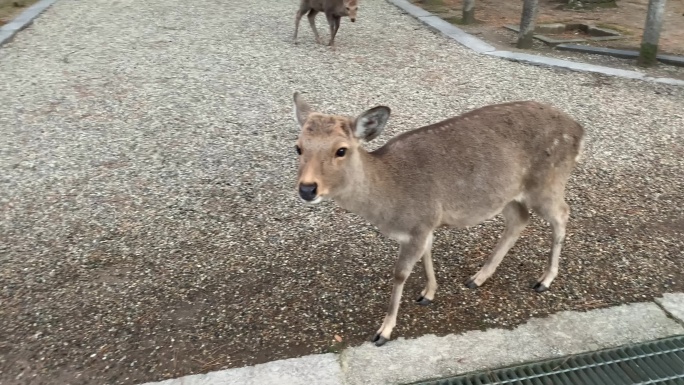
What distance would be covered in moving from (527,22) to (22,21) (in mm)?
8849

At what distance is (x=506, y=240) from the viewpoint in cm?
334

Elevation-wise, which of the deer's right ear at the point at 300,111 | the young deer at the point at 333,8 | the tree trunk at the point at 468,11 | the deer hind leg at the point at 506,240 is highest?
the deer's right ear at the point at 300,111

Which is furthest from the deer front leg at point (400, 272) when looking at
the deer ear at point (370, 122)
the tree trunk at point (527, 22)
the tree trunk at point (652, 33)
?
the tree trunk at point (527, 22)

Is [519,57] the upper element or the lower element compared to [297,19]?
lower

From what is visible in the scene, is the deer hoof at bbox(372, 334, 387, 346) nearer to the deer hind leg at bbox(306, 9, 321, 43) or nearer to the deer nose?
the deer nose

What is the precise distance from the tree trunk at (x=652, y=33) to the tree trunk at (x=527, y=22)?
156cm

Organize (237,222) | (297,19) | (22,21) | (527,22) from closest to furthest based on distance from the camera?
(237,222) → (527,22) → (297,19) → (22,21)

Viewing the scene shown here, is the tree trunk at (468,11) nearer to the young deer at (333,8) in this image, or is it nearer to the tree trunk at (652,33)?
the young deer at (333,8)

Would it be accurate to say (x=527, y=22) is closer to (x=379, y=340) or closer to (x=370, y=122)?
(x=370, y=122)

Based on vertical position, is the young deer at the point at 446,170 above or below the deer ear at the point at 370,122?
below

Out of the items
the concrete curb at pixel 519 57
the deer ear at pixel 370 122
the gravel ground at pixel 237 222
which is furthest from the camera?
the concrete curb at pixel 519 57

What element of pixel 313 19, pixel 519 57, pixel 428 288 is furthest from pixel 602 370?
pixel 313 19

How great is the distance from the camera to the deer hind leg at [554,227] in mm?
3055

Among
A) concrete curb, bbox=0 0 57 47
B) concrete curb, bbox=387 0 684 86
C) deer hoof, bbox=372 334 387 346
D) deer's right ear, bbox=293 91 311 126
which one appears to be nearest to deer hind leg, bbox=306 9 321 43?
concrete curb, bbox=387 0 684 86
